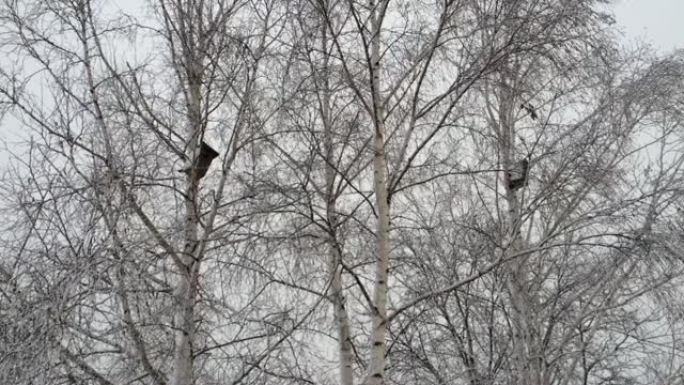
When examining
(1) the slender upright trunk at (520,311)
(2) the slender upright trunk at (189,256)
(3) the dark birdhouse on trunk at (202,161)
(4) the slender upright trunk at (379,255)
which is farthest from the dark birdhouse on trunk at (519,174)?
(2) the slender upright trunk at (189,256)

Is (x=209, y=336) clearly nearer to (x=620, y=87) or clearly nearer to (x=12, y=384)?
(x=12, y=384)

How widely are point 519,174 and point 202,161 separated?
2419 mm

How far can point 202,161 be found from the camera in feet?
15.0

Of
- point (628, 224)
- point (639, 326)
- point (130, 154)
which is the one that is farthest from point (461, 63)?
point (639, 326)

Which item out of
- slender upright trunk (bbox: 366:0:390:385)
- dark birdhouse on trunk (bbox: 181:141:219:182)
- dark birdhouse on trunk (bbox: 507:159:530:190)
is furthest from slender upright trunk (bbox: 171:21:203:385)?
dark birdhouse on trunk (bbox: 507:159:530:190)

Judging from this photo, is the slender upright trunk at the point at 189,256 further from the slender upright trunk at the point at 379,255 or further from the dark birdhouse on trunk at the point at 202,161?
the slender upright trunk at the point at 379,255

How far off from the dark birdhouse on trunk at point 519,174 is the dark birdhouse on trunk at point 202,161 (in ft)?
7.01

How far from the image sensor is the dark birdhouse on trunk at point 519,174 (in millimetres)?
4906

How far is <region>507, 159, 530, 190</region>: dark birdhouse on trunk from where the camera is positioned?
491 centimetres

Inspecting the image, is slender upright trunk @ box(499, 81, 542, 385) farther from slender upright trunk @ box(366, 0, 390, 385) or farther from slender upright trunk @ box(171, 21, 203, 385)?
slender upright trunk @ box(171, 21, 203, 385)

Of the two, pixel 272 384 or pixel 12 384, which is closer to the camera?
pixel 12 384

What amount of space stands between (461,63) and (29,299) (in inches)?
122

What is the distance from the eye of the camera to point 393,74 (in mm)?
5141

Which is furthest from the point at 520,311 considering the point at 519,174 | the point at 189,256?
the point at 189,256
